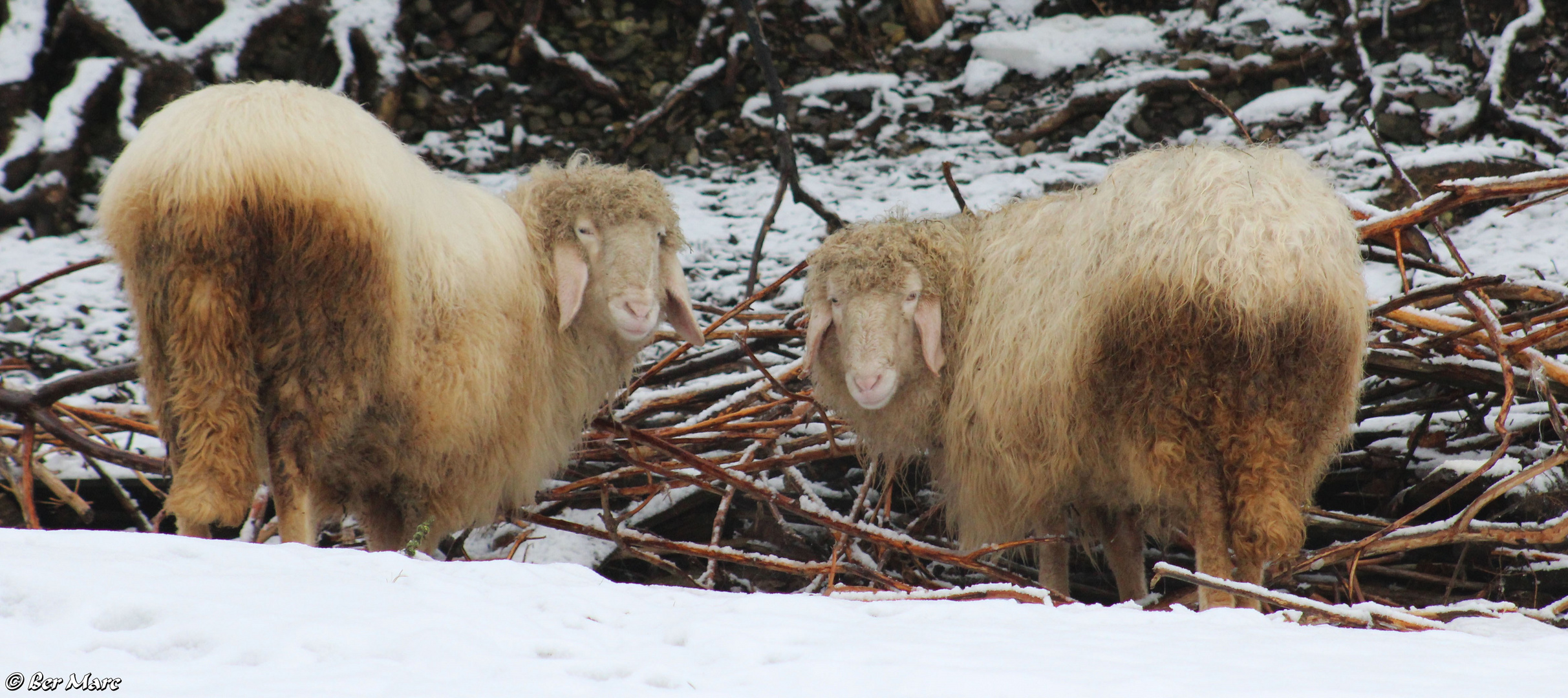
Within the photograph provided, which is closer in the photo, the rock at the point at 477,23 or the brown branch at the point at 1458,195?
the brown branch at the point at 1458,195

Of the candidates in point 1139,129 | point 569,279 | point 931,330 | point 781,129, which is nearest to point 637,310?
point 569,279

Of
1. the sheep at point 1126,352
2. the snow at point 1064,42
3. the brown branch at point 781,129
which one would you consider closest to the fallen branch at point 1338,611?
the sheep at point 1126,352

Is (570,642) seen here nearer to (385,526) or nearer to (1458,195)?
(385,526)

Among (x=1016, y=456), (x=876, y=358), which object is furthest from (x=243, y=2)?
(x=1016, y=456)

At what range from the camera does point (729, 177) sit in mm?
7438

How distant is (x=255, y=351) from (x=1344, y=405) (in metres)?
2.60

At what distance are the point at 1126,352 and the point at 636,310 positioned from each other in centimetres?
138

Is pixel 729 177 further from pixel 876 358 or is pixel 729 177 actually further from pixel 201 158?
pixel 201 158

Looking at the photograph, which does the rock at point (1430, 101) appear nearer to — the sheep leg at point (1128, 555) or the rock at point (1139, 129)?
the rock at point (1139, 129)

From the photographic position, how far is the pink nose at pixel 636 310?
130 inches

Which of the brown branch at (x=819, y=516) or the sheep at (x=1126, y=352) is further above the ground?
the sheep at (x=1126, y=352)

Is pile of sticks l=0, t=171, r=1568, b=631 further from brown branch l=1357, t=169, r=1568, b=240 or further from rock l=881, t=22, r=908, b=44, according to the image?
rock l=881, t=22, r=908, b=44

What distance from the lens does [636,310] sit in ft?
10.8

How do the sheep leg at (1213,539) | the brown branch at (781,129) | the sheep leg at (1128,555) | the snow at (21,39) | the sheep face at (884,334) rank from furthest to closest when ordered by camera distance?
the snow at (21,39) < the brown branch at (781,129) < the sheep leg at (1128,555) < the sheep face at (884,334) < the sheep leg at (1213,539)
